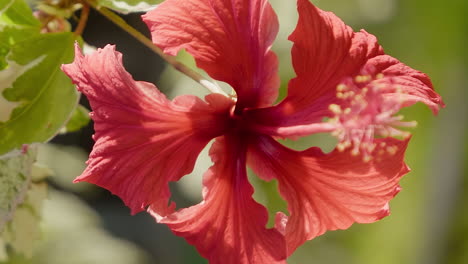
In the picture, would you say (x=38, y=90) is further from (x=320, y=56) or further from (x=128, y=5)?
(x=320, y=56)

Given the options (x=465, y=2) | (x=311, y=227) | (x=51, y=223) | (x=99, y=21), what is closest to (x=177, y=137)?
(x=311, y=227)

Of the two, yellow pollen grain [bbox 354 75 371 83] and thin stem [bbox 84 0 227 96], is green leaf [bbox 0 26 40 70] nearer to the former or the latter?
thin stem [bbox 84 0 227 96]

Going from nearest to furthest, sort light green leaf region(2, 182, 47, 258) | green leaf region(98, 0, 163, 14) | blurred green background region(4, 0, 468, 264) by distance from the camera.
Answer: green leaf region(98, 0, 163, 14) → light green leaf region(2, 182, 47, 258) → blurred green background region(4, 0, 468, 264)

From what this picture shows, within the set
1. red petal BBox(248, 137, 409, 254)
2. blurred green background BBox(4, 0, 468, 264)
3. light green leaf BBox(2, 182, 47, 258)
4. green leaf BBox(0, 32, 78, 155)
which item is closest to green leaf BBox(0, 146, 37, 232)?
green leaf BBox(0, 32, 78, 155)

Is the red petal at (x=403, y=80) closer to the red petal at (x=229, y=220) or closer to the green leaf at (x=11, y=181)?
the red petal at (x=229, y=220)

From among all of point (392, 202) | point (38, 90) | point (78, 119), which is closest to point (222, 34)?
point (38, 90)

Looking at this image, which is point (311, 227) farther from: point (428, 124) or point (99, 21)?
point (428, 124)
